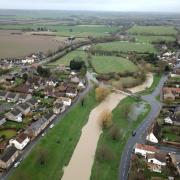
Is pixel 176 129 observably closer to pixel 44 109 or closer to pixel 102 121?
pixel 102 121

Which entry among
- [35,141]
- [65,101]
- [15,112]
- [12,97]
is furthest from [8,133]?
[65,101]

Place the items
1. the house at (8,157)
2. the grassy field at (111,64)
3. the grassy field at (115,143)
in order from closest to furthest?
the grassy field at (115,143)
the house at (8,157)
the grassy field at (111,64)

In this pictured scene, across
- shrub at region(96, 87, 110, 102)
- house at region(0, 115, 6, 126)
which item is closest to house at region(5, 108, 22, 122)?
house at region(0, 115, 6, 126)

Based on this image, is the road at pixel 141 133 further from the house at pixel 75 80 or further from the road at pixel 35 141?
the house at pixel 75 80

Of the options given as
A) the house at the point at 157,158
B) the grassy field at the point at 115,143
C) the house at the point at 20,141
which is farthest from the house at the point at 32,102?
the house at the point at 157,158

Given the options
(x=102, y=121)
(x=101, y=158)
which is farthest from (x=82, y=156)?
(x=102, y=121)
